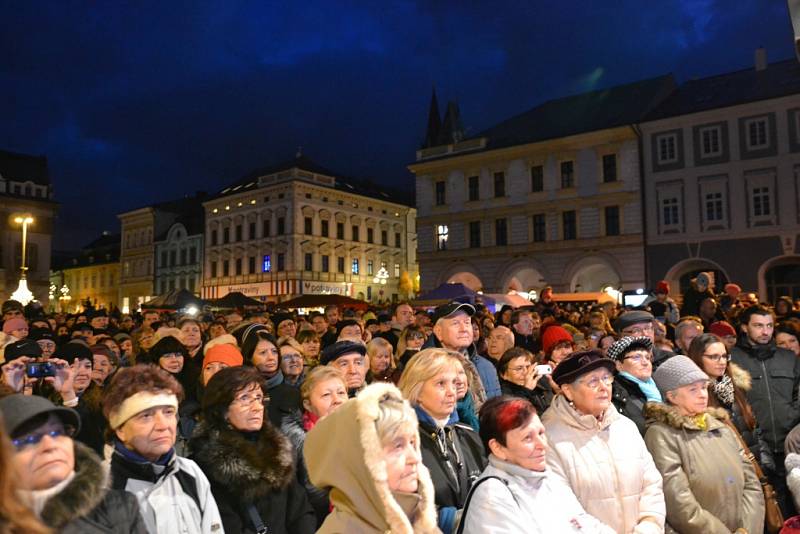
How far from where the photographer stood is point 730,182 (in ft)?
101

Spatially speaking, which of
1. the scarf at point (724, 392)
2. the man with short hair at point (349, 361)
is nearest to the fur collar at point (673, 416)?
the scarf at point (724, 392)

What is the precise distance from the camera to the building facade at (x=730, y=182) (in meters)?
29.3

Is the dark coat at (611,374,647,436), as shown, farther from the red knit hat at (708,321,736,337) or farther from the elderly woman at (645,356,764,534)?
the red knit hat at (708,321,736,337)

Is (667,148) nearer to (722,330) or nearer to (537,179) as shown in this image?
(537,179)

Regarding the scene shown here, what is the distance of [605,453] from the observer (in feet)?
12.5

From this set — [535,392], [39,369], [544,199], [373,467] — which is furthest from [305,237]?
[373,467]

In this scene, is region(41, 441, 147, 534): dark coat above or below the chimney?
A: below

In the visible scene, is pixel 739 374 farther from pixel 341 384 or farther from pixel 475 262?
pixel 475 262

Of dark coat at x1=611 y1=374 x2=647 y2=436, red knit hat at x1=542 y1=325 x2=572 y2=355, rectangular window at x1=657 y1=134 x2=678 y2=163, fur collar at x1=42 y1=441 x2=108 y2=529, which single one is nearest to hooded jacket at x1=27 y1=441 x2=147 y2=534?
fur collar at x1=42 y1=441 x2=108 y2=529

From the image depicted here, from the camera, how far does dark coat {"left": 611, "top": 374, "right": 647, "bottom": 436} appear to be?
4.77m

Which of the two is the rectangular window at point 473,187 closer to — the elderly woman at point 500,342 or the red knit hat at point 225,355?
the elderly woman at point 500,342

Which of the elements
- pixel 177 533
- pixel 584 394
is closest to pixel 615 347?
A: pixel 584 394

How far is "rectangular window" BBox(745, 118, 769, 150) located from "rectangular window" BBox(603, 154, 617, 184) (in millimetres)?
6335

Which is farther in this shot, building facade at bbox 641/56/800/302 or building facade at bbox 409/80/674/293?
building facade at bbox 409/80/674/293
